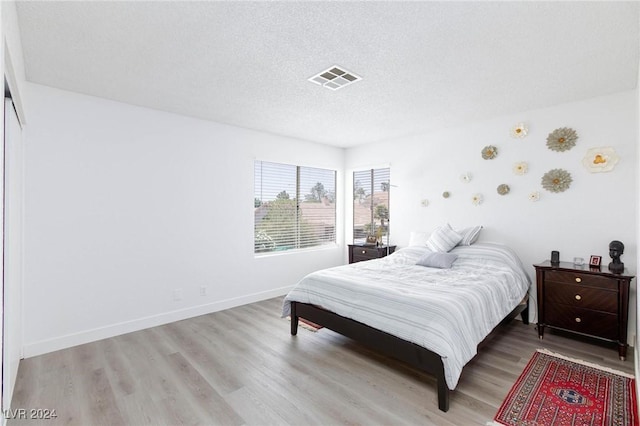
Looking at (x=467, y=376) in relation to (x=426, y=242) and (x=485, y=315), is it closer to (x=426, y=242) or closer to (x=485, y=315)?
(x=485, y=315)

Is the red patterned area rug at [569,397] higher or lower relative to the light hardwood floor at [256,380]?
higher

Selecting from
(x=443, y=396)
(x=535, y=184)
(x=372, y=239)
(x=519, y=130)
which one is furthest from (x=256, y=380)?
(x=519, y=130)

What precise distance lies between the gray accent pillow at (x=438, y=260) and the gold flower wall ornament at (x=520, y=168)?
1.26m

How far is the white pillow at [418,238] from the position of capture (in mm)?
4512

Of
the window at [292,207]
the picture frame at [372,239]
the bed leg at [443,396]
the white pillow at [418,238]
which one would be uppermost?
the window at [292,207]

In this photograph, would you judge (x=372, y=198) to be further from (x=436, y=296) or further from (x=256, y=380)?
(x=256, y=380)

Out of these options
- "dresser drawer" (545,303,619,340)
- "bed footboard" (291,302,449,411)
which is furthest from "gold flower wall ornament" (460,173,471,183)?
"bed footboard" (291,302,449,411)

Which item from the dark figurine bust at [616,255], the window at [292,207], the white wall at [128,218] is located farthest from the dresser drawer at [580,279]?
the white wall at [128,218]

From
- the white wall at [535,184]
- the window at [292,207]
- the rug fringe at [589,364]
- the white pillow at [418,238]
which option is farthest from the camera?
the window at [292,207]

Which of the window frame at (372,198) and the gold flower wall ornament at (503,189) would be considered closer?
the gold flower wall ornament at (503,189)

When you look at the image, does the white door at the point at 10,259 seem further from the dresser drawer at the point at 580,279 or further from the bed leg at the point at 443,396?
the dresser drawer at the point at 580,279

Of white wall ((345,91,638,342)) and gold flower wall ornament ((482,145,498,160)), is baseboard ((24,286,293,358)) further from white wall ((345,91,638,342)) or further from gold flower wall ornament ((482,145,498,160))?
gold flower wall ornament ((482,145,498,160))

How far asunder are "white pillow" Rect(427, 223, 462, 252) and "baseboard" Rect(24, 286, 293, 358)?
2.49 meters

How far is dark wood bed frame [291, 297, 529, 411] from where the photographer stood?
6.95 feet
